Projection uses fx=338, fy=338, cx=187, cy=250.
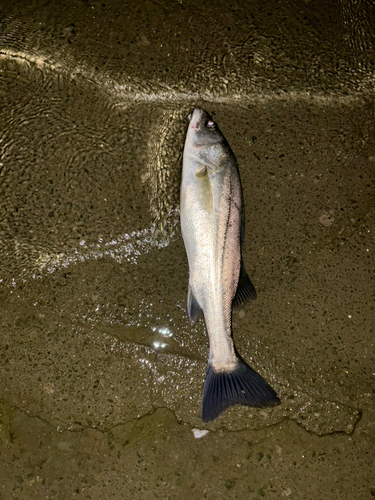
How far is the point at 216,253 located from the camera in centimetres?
242

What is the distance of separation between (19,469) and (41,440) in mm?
289

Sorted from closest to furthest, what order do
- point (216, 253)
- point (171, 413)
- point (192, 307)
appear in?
point (216, 253) < point (192, 307) < point (171, 413)

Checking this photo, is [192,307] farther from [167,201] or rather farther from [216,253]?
[167,201]

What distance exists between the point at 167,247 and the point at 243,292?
2.38 ft

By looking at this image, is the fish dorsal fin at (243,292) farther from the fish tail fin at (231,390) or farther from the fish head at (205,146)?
the fish head at (205,146)

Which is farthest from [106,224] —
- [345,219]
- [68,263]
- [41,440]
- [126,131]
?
[345,219]

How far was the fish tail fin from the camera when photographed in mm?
2459

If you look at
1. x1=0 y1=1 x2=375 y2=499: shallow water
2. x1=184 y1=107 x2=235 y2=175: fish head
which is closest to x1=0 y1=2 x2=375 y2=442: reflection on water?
x1=0 y1=1 x2=375 y2=499: shallow water

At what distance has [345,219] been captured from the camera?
9.47 ft

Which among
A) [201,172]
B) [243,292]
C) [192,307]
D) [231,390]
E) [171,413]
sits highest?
[201,172]

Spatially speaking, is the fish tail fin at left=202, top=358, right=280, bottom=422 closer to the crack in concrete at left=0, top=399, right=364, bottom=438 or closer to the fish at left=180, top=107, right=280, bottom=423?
the fish at left=180, top=107, right=280, bottom=423

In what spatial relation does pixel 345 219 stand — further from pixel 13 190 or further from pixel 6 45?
pixel 6 45

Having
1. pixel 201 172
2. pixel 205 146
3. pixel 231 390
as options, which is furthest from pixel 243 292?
pixel 205 146

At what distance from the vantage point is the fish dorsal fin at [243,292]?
2.54m
